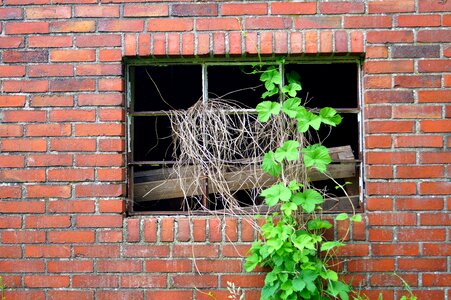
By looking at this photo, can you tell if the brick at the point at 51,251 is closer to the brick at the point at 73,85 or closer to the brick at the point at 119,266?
the brick at the point at 119,266

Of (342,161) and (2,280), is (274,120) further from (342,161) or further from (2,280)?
(2,280)

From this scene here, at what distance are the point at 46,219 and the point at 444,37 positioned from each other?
8.38 feet

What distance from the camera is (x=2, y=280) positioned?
2.96 m

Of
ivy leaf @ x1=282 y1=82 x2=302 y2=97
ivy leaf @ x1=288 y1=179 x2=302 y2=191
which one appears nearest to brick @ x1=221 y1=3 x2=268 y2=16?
ivy leaf @ x1=282 y1=82 x2=302 y2=97

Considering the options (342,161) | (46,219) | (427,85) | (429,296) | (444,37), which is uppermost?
(444,37)

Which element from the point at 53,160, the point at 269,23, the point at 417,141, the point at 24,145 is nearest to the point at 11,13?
the point at 24,145

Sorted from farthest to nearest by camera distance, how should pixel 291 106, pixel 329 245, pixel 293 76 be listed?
pixel 293 76 < pixel 291 106 < pixel 329 245

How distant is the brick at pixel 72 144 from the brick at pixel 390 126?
64.0 inches

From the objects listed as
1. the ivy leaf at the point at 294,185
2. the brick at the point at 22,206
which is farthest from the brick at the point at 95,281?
the ivy leaf at the point at 294,185

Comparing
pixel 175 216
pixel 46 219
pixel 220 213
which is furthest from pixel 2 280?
pixel 220 213

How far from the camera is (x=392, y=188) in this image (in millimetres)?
2900

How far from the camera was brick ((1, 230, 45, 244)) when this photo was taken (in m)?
2.96

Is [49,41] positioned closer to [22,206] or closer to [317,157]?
[22,206]

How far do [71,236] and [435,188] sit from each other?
213 centimetres
